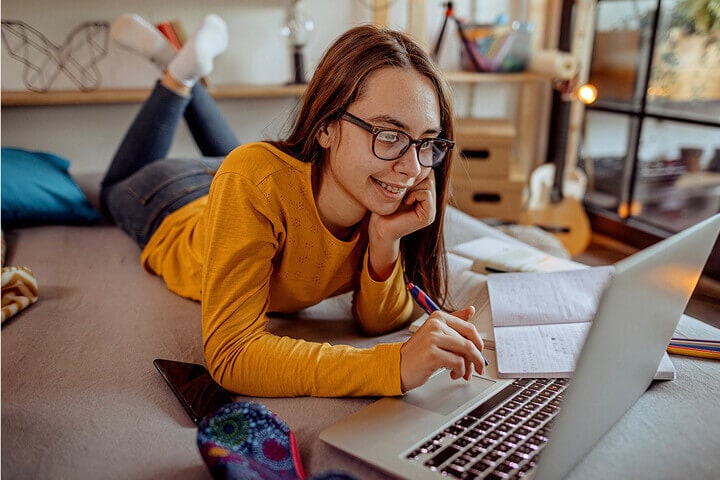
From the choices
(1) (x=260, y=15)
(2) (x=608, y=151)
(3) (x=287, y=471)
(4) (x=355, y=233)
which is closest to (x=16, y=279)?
(4) (x=355, y=233)

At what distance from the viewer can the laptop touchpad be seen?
2.60ft

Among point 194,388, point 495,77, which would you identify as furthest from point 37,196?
point 495,77

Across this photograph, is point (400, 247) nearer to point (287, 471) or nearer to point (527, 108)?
point (287, 471)

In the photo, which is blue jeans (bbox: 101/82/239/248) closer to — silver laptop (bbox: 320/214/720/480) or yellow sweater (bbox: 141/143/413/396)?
yellow sweater (bbox: 141/143/413/396)

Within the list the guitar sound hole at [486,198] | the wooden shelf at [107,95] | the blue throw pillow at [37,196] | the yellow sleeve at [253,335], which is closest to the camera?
the yellow sleeve at [253,335]

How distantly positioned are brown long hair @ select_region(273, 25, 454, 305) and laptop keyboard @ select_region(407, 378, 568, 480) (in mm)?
382

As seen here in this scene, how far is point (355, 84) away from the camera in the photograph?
91cm

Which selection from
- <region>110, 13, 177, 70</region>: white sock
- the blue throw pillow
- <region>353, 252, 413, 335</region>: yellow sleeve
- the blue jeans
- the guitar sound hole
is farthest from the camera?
the guitar sound hole

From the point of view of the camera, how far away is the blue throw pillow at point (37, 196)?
1723 millimetres

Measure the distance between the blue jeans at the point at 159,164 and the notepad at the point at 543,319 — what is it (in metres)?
0.88

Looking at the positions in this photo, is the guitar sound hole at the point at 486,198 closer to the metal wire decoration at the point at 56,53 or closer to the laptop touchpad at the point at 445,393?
the metal wire decoration at the point at 56,53

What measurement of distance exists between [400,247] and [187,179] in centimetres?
73

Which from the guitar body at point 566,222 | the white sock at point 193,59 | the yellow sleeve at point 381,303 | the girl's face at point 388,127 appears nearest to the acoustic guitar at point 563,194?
the guitar body at point 566,222

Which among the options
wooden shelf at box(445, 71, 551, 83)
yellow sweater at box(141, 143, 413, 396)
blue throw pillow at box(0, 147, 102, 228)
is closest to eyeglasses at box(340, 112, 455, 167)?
yellow sweater at box(141, 143, 413, 396)
